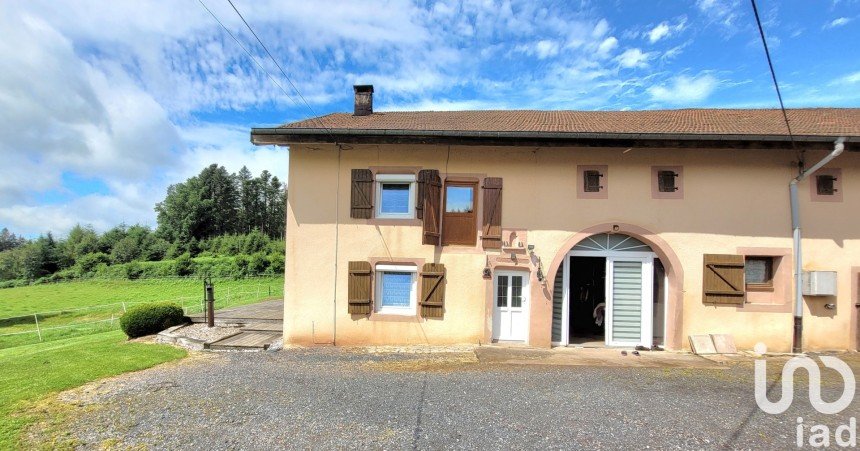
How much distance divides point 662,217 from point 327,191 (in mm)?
7825

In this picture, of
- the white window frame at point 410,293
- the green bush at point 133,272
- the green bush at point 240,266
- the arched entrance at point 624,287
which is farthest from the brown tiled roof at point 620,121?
the green bush at point 133,272

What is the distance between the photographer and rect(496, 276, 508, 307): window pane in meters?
8.80

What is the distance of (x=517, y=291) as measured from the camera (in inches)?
348

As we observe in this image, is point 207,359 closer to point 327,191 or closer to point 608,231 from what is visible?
point 327,191

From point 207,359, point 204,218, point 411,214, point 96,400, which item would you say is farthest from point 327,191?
point 204,218

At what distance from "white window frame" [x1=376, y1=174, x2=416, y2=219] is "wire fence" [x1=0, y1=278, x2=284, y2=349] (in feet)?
37.1

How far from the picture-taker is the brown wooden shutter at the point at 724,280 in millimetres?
8242

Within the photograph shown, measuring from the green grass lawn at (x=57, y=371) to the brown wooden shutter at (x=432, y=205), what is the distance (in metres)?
6.05

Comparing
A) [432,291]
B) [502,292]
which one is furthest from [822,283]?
[432,291]

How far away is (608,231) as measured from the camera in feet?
28.0

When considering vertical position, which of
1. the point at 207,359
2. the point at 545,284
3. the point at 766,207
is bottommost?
the point at 207,359

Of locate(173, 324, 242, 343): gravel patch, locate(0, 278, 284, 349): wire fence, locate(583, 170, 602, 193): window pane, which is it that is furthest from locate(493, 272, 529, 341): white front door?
locate(0, 278, 284, 349): wire fence

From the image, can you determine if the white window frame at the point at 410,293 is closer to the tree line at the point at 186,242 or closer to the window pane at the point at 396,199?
the window pane at the point at 396,199

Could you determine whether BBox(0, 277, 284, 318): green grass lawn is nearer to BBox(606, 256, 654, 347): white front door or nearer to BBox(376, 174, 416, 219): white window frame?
BBox(376, 174, 416, 219): white window frame
